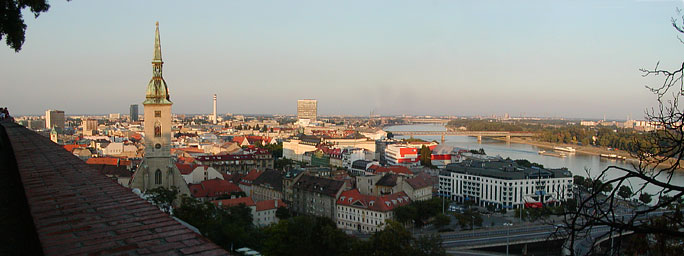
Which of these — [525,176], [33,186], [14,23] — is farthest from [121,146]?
[33,186]

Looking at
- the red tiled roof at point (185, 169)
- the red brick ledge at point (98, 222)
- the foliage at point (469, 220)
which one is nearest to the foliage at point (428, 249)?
the foliage at point (469, 220)

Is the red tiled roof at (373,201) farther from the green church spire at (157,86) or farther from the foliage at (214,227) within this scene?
the green church spire at (157,86)

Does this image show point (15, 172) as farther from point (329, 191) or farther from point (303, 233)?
point (329, 191)

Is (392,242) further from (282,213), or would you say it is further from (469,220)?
(282,213)

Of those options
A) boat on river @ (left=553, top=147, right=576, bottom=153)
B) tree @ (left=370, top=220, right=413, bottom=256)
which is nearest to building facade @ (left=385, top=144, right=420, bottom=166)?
boat on river @ (left=553, top=147, right=576, bottom=153)

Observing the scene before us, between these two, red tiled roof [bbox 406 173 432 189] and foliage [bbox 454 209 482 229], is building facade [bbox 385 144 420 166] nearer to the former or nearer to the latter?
red tiled roof [bbox 406 173 432 189]

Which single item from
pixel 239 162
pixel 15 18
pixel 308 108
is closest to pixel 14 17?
pixel 15 18
